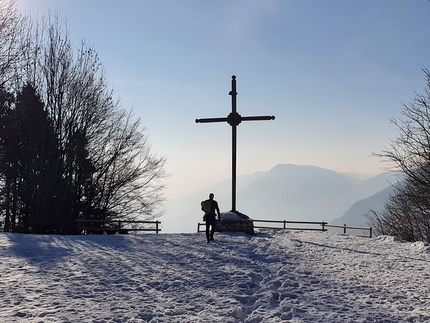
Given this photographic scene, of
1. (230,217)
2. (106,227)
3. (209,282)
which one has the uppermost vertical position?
(230,217)

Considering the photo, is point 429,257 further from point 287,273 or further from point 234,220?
point 234,220

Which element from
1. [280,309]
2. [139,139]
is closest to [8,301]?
[280,309]

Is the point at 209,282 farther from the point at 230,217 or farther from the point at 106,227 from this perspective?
the point at 106,227

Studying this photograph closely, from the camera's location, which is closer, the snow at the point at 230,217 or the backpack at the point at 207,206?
the backpack at the point at 207,206

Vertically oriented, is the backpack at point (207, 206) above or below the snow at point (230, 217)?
above

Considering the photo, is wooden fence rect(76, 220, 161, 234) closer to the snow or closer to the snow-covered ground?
the snow

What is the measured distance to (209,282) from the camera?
912 cm

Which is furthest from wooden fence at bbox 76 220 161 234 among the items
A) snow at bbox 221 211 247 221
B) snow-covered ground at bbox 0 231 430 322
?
snow-covered ground at bbox 0 231 430 322

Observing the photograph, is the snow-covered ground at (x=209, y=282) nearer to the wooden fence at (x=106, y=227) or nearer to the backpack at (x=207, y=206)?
the backpack at (x=207, y=206)

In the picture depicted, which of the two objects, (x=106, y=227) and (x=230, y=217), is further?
(x=106, y=227)

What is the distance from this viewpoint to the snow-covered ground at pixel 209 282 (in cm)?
690

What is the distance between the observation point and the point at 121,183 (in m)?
29.0

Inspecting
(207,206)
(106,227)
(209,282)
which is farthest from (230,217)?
(106,227)

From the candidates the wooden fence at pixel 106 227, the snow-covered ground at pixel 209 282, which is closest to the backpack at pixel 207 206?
the snow-covered ground at pixel 209 282
